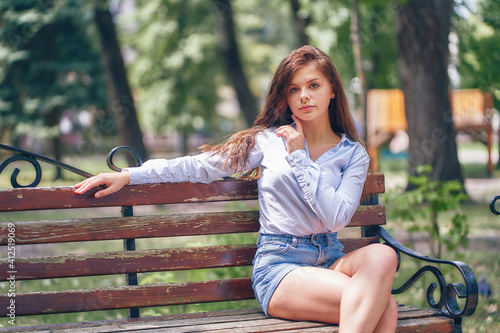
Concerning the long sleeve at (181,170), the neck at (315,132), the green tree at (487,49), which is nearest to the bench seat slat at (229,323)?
the long sleeve at (181,170)

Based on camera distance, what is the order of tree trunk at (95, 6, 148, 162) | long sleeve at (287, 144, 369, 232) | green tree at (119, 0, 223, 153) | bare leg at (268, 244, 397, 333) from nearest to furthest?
bare leg at (268, 244, 397, 333) → long sleeve at (287, 144, 369, 232) → tree trunk at (95, 6, 148, 162) → green tree at (119, 0, 223, 153)

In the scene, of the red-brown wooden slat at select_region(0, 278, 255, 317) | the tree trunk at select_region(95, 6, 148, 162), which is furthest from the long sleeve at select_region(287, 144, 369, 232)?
the tree trunk at select_region(95, 6, 148, 162)

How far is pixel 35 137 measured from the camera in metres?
17.8

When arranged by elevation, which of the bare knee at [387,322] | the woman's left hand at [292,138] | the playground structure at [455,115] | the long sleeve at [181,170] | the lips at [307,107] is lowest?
the bare knee at [387,322]

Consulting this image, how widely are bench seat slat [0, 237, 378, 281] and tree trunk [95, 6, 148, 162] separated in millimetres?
7746

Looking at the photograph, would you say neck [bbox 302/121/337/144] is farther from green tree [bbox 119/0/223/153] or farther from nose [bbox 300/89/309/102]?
green tree [bbox 119/0/223/153]

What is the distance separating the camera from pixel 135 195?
2.85 m

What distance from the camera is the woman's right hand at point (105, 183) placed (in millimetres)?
2686

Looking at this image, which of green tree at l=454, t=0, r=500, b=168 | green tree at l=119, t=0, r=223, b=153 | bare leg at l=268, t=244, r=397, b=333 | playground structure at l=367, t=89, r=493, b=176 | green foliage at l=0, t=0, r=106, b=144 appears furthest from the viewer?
green tree at l=119, t=0, r=223, b=153

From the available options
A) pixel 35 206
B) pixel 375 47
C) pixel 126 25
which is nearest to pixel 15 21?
pixel 126 25

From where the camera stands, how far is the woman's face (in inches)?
114

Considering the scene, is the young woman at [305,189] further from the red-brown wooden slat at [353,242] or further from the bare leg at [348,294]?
the red-brown wooden slat at [353,242]

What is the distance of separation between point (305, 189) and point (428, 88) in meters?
6.65

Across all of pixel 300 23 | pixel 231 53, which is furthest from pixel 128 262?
pixel 300 23
